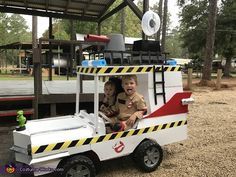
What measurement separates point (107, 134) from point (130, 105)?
66cm

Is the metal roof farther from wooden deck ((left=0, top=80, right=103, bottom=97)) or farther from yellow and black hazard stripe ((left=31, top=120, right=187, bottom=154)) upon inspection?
yellow and black hazard stripe ((left=31, top=120, right=187, bottom=154))

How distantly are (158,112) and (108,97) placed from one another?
94 cm

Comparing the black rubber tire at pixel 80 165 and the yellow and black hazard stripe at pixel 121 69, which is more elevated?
the yellow and black hazard stripe at pixel 121 69

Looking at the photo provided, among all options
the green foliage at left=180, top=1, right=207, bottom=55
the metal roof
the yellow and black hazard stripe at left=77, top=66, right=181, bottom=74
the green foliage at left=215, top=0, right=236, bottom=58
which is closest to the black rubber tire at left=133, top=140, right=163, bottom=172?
the yellow and black hazard stripe at left=77, top=66, right=181, bottom=74

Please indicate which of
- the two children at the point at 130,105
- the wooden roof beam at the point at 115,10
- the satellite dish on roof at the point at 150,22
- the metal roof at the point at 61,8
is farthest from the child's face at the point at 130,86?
the metal roof at the point at 61,8

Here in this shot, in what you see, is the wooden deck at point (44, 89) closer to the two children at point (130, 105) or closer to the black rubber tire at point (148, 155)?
the two children at point (130, 105)

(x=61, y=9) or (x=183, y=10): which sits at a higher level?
(x=183, y=10)

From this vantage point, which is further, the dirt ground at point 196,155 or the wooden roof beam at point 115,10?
the wooden roof beam at point 115,10

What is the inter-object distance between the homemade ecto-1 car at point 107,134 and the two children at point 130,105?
0.14m

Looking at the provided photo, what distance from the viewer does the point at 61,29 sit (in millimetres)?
53062

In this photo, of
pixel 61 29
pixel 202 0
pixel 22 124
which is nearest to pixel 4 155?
pixel 22 124

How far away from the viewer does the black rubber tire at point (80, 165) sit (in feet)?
12.3

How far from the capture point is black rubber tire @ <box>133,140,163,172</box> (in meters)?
4.42

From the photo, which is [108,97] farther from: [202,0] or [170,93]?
[202,0]
